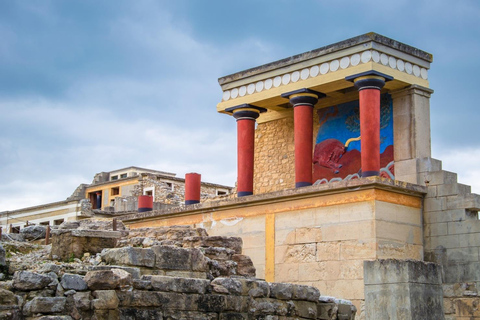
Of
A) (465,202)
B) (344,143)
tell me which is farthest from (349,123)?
(465,202)

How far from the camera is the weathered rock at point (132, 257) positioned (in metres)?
11.1

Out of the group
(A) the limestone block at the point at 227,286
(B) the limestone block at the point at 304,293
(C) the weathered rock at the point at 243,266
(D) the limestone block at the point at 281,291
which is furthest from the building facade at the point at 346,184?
(A) the limestone block at the point at 227,286

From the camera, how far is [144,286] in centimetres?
999

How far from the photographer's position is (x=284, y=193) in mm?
20266

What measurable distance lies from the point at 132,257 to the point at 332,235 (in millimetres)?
8632

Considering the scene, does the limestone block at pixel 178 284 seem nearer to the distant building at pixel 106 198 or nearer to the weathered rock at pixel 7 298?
the weathered rock at pixel 7 298

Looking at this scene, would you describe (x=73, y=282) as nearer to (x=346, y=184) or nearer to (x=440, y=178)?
(x=346, y=184)

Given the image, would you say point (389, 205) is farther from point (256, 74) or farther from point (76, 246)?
point (76, 246)

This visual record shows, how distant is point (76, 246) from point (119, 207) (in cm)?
3286

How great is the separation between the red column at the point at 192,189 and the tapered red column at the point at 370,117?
6.30 meters

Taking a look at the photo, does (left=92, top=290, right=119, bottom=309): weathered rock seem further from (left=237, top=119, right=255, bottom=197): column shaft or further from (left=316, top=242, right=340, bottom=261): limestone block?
(left=237, top=119, right=255, bottom=197): column shaft

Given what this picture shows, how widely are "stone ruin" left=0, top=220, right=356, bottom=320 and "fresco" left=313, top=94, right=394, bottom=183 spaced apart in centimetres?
851

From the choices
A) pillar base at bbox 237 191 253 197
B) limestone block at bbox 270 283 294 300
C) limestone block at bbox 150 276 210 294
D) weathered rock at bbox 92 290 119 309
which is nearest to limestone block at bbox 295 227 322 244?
pillar base at bbox 237 191 253 197

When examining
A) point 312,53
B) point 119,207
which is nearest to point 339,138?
point 312,53
